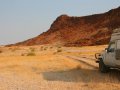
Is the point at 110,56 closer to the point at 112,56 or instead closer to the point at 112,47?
the point at 112,56

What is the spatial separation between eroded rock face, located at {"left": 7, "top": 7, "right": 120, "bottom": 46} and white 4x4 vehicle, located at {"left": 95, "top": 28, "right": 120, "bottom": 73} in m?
73.8

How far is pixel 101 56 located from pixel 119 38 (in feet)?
8.26

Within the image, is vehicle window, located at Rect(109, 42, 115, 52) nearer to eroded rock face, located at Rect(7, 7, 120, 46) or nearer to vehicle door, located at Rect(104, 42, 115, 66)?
vehicle door, located at Rect(104, 42, 115, 66)

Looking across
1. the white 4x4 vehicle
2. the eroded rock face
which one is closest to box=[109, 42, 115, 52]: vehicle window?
the white 4x4 vehicle

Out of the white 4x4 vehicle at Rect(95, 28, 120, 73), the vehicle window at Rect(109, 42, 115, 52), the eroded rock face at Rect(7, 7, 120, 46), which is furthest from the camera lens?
the eroded rock face at Rect(7, 7, 120, 46)

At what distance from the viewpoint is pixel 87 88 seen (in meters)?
13.4

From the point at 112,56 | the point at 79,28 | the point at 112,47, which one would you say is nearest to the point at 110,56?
the point at 112,56

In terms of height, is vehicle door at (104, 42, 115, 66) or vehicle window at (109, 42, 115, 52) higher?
vehicle window at (109, 42, 115, 52)

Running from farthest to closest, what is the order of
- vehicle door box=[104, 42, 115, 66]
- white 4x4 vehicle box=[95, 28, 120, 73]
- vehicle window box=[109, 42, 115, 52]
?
vehicle window box=[109, 42, 115, 52] < vehicle door box=[104, 42, 115, 66] < white 4x4 vehicle box=[95, 28, 120, 73]

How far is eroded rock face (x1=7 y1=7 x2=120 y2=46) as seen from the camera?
330 feet

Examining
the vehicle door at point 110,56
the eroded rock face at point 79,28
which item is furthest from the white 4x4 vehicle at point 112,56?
the eroded rock face at point 79,28

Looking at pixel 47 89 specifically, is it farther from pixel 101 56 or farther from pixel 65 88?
pixel 101 56

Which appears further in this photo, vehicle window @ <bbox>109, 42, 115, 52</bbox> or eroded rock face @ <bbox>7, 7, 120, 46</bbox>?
eroded rock face @ <bbox>7, 7, 120, 46</bbox>

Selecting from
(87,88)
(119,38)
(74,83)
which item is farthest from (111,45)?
(87,88)
